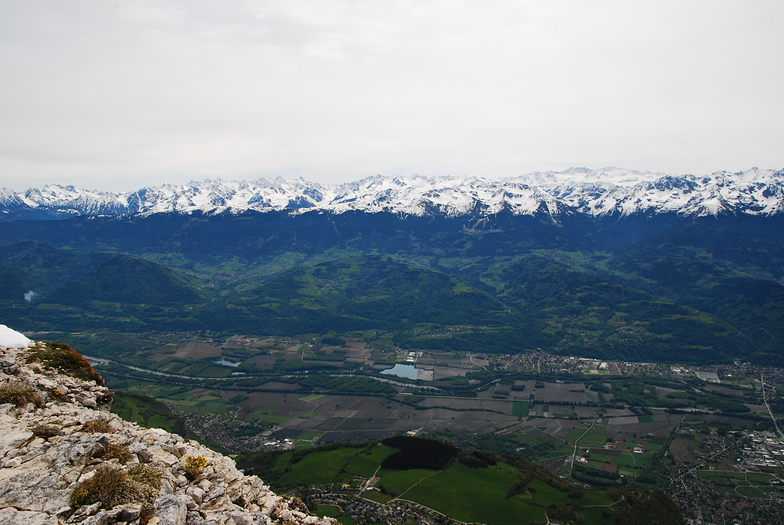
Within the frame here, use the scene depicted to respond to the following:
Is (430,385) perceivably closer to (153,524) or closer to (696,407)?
(696,407)

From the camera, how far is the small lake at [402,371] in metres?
164

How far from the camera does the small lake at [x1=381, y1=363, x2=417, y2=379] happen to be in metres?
164

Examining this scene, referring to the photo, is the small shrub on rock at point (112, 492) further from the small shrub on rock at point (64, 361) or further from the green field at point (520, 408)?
the green field at point (520, 408)

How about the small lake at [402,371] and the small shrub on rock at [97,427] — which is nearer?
the small shrub on rock at [97,427]

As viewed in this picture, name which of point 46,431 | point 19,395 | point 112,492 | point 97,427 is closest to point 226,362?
point 19,395

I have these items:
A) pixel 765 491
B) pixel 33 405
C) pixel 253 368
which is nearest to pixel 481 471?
pixel 765 491

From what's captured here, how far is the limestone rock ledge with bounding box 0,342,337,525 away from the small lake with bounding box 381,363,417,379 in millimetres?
141226

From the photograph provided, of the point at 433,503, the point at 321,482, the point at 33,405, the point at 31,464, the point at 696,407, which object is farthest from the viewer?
the point at 696,407

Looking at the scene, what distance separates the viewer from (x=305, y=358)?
182 meters

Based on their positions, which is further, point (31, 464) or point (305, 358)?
point (305, 358)

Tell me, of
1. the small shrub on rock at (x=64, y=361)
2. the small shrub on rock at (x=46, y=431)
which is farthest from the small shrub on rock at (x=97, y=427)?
the small shrub on rock at (x=64, y=361)

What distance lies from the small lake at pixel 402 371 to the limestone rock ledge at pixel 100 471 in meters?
141

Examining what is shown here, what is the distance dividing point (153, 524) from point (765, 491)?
109135mm

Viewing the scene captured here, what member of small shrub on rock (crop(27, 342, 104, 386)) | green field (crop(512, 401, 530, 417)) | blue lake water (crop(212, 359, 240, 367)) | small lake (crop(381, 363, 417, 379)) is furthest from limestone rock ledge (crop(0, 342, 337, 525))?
blue lake water (crop(212, 359, 240, 367))
